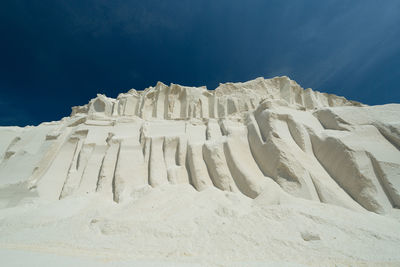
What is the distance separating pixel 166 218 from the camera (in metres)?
5.08

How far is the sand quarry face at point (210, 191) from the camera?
3.56m

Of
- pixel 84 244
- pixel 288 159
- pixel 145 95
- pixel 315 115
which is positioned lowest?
pixel 84 244

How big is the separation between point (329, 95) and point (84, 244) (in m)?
21.7

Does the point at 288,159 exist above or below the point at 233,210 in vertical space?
above

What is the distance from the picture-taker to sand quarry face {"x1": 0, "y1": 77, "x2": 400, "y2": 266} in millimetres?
3557

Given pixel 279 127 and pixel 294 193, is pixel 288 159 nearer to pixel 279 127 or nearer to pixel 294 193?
pixel 294 193

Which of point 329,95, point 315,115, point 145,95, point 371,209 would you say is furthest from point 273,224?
point 329,95

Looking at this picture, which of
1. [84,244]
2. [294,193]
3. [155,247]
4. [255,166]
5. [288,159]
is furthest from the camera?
[255,166]

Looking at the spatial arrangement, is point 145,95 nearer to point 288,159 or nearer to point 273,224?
point 288,159

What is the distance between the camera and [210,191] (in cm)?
659

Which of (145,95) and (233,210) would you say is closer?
(233,210)

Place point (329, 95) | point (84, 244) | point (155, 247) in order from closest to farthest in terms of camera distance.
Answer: point (155, 247) → point (84, 244) → point (329, 95)

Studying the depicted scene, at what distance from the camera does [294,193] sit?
18.9 ft

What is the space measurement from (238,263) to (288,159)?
13.9ft
